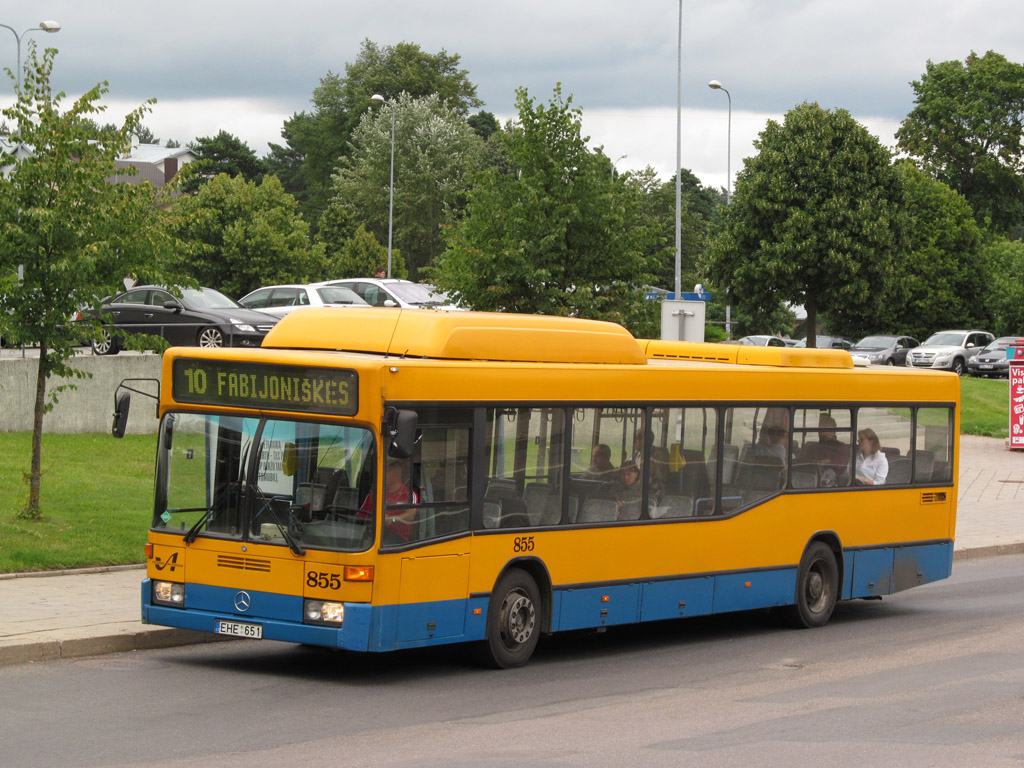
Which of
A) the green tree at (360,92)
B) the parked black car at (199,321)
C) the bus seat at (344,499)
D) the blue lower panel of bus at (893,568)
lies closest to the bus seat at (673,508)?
the blue lower panel of bus at (893,568)

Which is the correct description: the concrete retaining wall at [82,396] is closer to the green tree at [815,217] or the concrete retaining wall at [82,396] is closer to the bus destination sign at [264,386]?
the bus destination sign at [264,386]

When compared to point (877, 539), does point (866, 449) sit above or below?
above

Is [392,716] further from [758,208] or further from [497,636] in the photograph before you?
[758,208]

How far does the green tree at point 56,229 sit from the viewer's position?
14883mm

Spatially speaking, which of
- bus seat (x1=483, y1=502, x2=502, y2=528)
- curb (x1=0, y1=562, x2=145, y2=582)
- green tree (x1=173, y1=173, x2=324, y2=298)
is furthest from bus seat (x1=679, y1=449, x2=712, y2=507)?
green tree (x1=173, y1=173, x2=324, y2=298)

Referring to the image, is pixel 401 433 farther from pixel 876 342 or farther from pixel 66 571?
pixel 876 342

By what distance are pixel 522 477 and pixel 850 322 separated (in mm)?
52023

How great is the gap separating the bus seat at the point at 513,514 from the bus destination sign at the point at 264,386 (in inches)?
65.4

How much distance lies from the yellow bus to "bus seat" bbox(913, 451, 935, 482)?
1.95 meters

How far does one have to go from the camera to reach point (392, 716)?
9.00 metres

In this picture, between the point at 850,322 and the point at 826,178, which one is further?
the point at 850,322

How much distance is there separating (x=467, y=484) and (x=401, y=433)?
3.41ft

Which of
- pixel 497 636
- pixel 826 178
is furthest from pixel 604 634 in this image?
pixel 826 178

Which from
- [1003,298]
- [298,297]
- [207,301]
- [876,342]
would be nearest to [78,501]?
[207,301]
